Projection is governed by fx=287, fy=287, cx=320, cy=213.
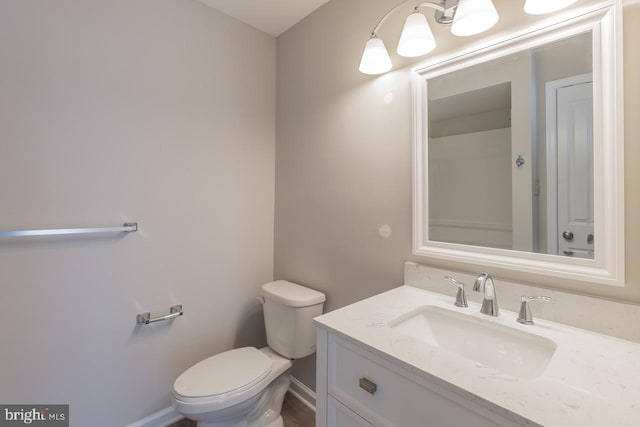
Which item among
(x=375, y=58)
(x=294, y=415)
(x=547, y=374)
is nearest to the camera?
(x=547, y=374)

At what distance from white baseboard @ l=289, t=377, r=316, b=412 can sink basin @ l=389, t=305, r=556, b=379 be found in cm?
105

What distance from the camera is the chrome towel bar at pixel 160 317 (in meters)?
1.45

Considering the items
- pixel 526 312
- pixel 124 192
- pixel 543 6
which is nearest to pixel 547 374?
pixel 526 312

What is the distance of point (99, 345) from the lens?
134cm

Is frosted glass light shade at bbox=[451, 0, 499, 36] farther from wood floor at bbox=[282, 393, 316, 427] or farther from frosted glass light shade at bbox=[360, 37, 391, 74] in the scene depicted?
wood floor at bbox=[282, 393, 316, 427]

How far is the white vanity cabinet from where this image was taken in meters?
0.63

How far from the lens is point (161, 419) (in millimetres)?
1528

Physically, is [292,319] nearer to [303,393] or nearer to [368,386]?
[303,393]

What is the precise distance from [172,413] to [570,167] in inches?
83.1

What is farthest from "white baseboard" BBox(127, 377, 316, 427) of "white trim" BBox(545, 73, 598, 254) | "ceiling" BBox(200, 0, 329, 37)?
"ceiling" BBox(200, 0, 329, 37)

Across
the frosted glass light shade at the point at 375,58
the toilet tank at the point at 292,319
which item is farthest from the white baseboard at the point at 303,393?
the frosted glass light shade at the point at 375,58

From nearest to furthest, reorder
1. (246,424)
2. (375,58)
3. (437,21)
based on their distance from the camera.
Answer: (437,21) → (375,58) → (246,424)

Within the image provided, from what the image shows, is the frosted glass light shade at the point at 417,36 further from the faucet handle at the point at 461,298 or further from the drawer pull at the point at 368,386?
the drawer pull at the point at 368,386

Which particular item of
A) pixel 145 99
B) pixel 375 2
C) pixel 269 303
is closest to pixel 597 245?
pixel 375 2
